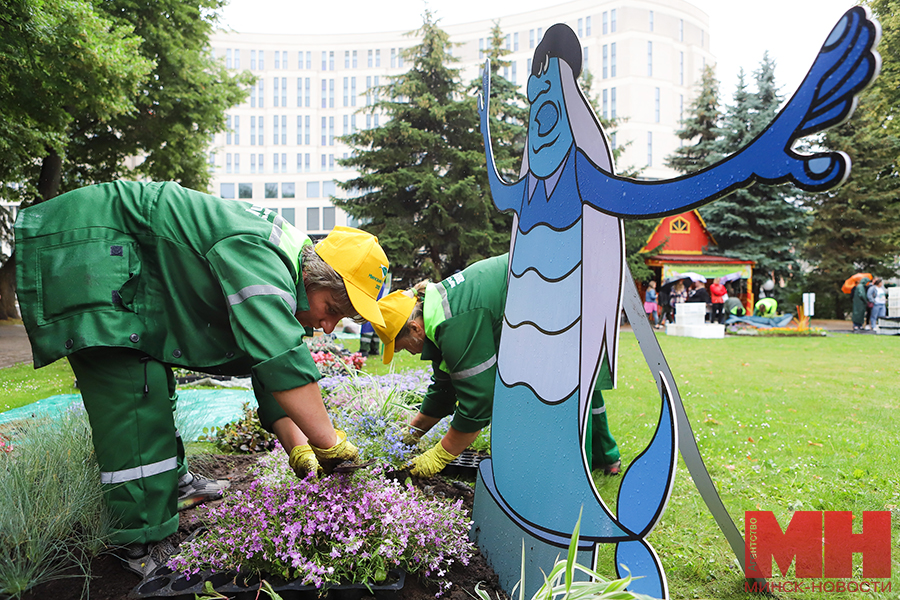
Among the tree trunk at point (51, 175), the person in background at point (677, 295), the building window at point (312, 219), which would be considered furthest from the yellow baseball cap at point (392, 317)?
the building window at point (312, 219)

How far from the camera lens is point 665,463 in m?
1.58

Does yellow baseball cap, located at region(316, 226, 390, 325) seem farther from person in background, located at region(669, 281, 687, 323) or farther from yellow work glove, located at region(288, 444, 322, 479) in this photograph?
person in background, located at region(669, 281, 687, 323)

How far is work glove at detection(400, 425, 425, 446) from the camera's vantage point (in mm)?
3227

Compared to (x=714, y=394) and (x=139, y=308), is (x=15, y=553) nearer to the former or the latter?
(x=139, y=308)

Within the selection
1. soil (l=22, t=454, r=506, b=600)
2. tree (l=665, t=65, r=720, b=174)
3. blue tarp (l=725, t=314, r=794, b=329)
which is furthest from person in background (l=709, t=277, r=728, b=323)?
soil (l=22, t=454, r=506, b=600)

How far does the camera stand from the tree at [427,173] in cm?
1691

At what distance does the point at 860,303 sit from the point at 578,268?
1929cm

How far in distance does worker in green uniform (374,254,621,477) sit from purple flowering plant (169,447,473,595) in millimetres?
693

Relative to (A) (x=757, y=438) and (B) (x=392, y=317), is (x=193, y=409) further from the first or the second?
(A) (x=757, y=438)

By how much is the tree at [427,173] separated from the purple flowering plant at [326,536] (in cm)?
1462

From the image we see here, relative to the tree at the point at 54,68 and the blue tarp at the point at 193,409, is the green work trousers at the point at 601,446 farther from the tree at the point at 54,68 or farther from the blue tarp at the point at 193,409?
the tree at the point at 54,68

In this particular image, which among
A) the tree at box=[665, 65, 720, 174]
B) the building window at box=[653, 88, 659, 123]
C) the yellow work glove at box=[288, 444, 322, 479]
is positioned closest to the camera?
the yellow work glove at box=[288, 444, 322, 479]

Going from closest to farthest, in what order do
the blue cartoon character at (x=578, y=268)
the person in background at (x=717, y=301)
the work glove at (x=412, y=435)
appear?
the blue cartoon character at (x=578, y=268) → the work glove at (x=412, y=435) → the person in background at (x=717, y=301)

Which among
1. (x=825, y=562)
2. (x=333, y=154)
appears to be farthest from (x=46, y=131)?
(x=333, y=154)
